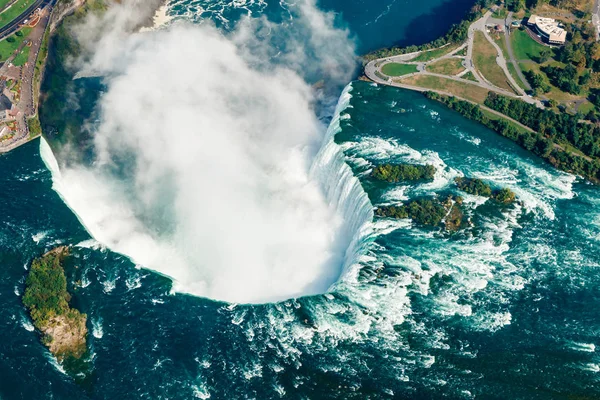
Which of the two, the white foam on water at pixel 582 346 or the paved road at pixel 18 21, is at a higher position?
the paved road at pixel 18 21

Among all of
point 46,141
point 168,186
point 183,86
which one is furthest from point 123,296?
point 183,86

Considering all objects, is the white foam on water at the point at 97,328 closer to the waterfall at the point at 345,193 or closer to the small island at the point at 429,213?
the waterfall at the point at 345,193

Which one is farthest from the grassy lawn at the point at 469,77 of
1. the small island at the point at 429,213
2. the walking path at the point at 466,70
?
the small island at the point at 429,213

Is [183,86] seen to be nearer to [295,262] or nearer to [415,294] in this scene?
[295,262]

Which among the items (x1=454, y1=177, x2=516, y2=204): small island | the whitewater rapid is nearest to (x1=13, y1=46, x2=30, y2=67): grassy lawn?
the whitewater rapid

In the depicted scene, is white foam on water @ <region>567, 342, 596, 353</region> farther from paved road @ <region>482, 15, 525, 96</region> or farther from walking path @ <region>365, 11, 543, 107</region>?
paved road @ <region>482, 15, 525, 96</region>

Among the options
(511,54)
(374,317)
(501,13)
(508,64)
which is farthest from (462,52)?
(374,317)
